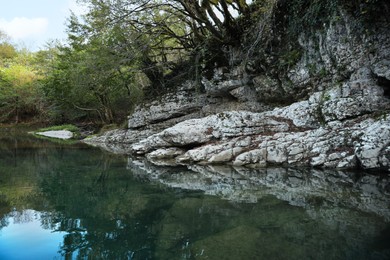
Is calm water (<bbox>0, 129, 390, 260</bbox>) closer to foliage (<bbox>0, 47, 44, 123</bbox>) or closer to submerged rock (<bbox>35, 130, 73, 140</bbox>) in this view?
submerged rock (<bbox>35, 130, 73, 140</bbox>)

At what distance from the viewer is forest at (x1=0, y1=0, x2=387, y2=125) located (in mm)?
12305

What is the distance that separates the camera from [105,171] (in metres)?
9.41

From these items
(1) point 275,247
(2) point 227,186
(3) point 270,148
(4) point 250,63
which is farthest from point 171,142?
(1) point 275,247

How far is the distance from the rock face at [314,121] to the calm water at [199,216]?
2.80 feet

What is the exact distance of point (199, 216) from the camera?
4.93m

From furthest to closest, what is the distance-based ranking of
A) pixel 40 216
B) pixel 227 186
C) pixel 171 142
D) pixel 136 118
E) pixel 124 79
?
pixel 124 79
pixel 136 118
pixel 171 142
pixel 227 186
pixel 40 216

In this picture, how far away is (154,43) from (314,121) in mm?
10838

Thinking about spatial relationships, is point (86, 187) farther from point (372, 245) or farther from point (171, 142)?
point (372, 245)

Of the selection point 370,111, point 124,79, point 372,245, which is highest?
point 124,79

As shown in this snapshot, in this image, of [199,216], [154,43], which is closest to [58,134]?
[154,43]

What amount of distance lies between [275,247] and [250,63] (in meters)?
11.5

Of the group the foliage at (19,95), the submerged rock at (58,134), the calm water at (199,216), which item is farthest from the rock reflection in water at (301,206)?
the foliage at (19,95)

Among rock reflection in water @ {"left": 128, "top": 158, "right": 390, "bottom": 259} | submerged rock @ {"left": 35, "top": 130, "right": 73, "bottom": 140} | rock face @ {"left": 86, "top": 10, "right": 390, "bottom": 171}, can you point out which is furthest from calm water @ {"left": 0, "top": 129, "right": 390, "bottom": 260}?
submerged rock @ {"left": 35, "top": 130, "right": 73, "bottom": 140}

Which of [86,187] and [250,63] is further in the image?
[250,63]
